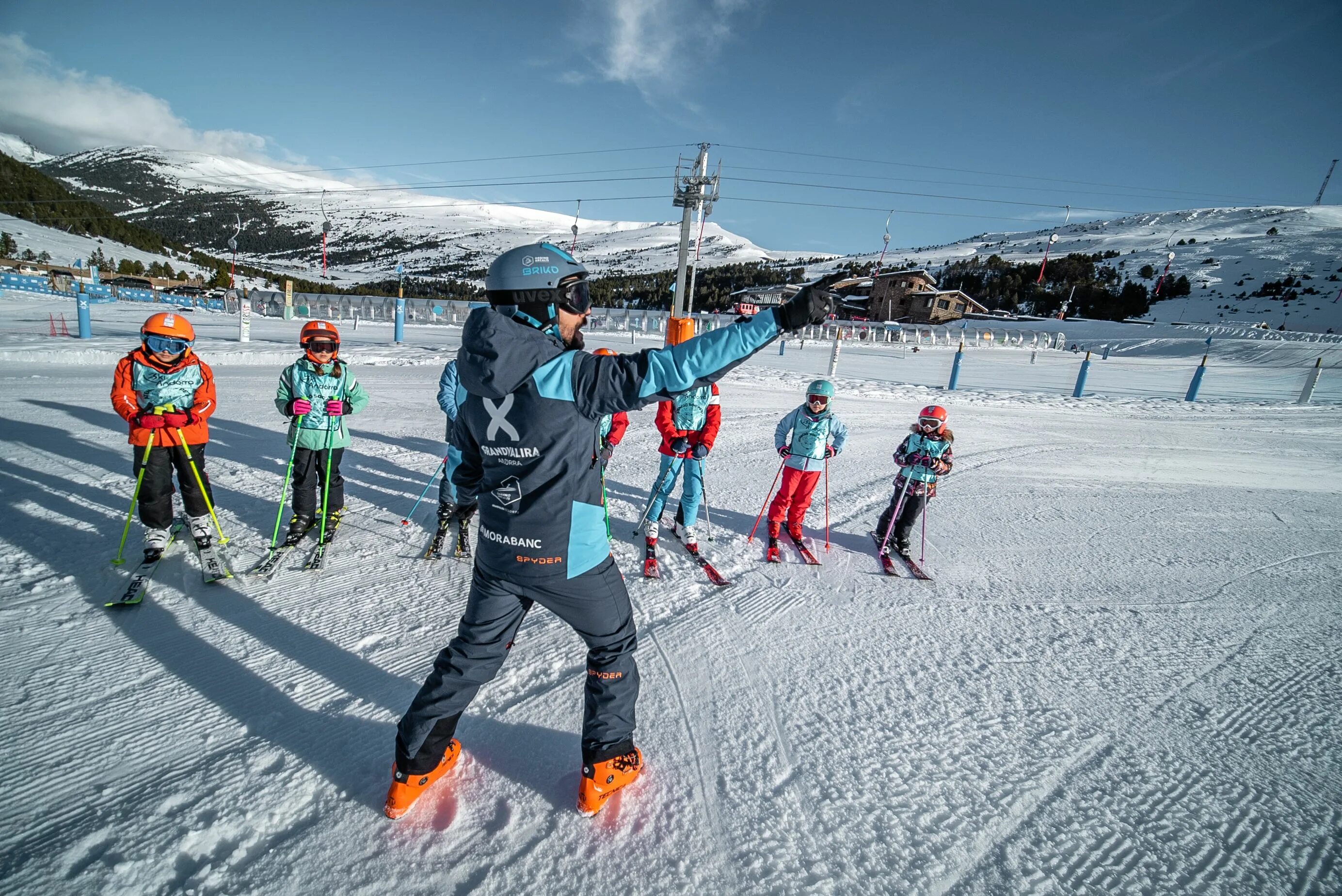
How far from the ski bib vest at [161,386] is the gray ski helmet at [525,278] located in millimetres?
3167

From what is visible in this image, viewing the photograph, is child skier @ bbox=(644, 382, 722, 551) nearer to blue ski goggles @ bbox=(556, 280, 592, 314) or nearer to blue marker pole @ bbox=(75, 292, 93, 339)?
blue ski goggles @ bbox=(556, 280, 592, 314)

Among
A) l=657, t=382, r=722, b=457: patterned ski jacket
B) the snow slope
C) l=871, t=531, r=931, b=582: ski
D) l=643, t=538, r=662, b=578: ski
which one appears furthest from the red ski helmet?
l=643, t=538, r=662, b=578: ski

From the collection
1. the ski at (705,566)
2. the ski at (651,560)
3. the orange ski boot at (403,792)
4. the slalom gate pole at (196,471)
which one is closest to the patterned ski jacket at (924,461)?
the ski at (705,566)

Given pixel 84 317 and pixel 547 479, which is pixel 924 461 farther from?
pixel 84 317

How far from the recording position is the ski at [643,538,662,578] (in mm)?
4223

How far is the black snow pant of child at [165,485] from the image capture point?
3629mm

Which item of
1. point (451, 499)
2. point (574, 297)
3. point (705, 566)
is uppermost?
point (574, 297)

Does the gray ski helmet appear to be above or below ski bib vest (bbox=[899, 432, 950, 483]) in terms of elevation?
above

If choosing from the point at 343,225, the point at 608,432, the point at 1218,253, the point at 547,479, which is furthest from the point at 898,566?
the point at 343,225

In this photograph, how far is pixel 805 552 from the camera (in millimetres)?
A: 4789

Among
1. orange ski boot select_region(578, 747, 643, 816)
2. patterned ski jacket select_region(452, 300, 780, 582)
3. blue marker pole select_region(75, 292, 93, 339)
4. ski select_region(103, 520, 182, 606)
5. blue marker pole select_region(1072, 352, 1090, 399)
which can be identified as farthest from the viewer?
blue marker pole select_region(1072, 352, 1090, 399)

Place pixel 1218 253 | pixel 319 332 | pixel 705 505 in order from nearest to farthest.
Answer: pixel 319 332 → pixel 705 505 → pixel 1218 253

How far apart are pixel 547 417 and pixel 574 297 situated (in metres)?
0.49

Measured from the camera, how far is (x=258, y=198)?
13588cm
